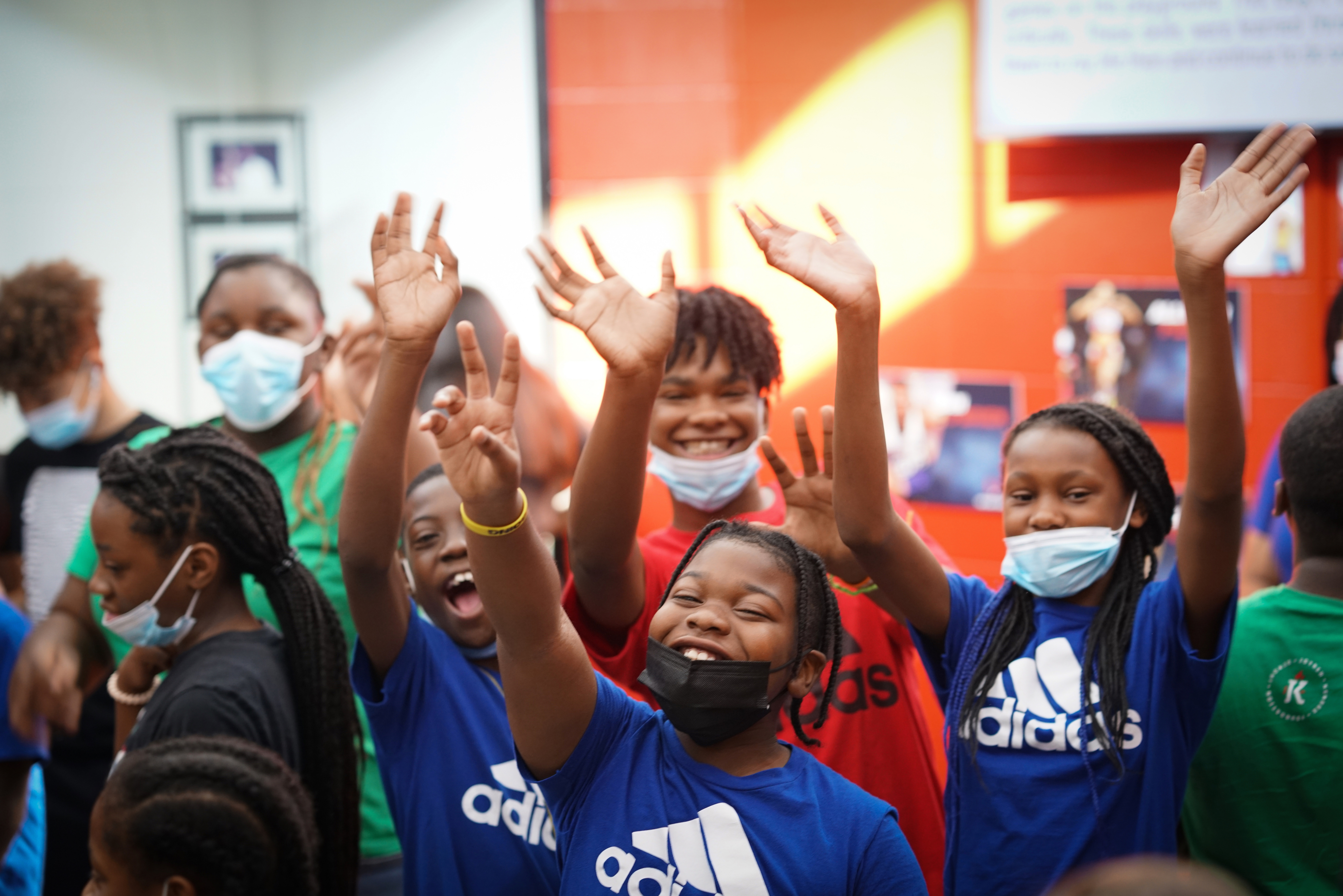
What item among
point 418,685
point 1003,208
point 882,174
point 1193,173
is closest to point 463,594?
point 418,685

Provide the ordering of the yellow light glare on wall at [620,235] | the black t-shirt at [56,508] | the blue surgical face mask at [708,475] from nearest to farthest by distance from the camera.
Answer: the blue surgical face mask at [708,475]
the black t-shirt at [56,508]
the yellow light glare on wall at [620,235]

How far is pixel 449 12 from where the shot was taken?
468 centimetres

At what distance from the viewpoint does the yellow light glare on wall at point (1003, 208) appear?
445cm

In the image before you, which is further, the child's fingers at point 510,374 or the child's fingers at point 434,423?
the child's fingers at point 510,374

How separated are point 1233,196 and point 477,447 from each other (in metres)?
1.27

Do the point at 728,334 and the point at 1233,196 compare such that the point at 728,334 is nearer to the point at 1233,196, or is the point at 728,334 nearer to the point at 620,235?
the point at 1233,196

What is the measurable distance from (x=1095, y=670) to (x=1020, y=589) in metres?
0.21

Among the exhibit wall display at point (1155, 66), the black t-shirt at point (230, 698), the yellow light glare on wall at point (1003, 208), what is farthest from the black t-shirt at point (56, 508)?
the exhibit wall display at point (1155, 66)

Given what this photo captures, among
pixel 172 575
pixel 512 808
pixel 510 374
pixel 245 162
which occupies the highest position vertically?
pixel 245 162

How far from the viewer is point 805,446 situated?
2062mm

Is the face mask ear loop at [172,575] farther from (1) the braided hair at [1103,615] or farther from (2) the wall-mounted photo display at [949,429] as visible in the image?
(2) the wall-mounted photo display at [949,429]

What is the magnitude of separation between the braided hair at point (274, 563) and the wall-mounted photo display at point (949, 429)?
290cm

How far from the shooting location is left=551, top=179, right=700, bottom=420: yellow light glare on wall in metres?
4.66

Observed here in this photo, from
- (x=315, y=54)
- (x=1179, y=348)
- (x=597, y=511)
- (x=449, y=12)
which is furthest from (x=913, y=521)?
(x=315, y=54)
